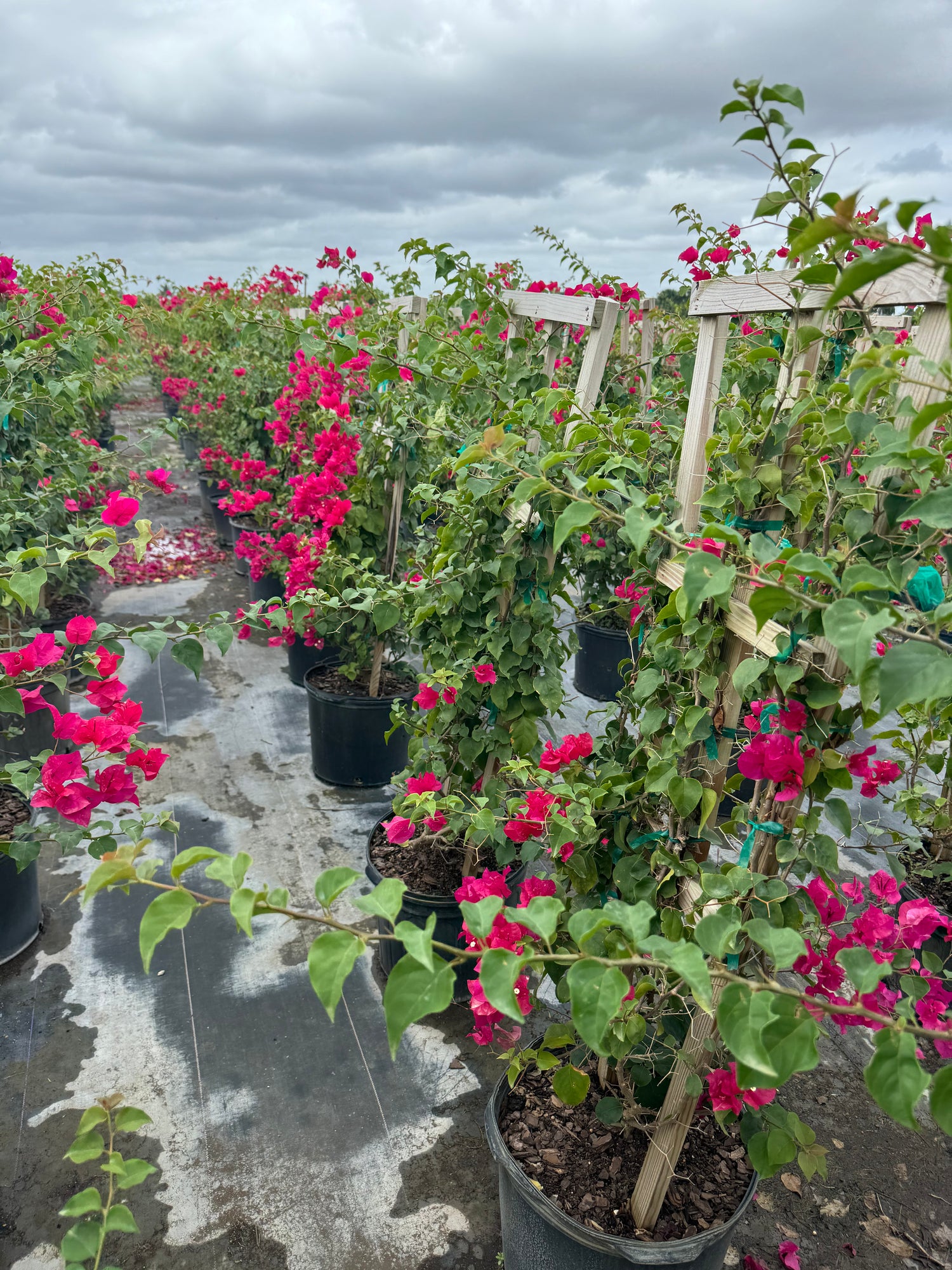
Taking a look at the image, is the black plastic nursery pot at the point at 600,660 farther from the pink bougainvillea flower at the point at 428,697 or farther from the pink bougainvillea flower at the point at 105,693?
the pink bougainvillea flower at the point at 105,693

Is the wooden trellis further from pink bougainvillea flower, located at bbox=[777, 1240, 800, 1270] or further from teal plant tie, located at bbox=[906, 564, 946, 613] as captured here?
pink bougainvillea flower, located at bbox=[777, 1240, 800, 1270]

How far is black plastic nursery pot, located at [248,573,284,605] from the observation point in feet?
15.4

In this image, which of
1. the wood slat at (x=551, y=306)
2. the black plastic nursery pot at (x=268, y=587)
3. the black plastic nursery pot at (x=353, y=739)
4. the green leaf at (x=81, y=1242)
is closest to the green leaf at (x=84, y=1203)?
the green leaf at (x=81, y=1242)

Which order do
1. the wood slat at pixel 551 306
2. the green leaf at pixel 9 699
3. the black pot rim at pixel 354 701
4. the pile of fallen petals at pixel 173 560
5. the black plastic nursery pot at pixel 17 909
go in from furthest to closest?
the pile of fallen petals at pixel 173 560, the black pot rim at pixel 354 701, the black plastic nursery pot at pixel 17 909, the wood slat at pixel 551 306, the green leaf at pixel 9 699

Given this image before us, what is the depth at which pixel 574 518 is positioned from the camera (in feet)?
2.79

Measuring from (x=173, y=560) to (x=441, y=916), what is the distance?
14.4 feet

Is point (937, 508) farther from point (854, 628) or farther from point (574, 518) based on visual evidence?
point (574, 518)

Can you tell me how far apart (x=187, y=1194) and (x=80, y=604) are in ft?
9.77

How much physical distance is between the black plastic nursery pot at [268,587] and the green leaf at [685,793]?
12.0ft

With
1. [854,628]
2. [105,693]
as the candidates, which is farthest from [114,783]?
[854,628]

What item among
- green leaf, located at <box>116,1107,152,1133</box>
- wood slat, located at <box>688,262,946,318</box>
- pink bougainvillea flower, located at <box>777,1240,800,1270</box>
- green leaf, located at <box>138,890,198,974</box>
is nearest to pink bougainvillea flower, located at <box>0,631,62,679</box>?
green leaf, located at <box>116,1107,152,1133</box>

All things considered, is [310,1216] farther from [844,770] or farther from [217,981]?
[844,770]

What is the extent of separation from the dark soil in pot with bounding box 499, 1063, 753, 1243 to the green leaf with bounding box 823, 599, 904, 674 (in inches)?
47.1

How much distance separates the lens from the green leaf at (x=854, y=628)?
1.99 feet
